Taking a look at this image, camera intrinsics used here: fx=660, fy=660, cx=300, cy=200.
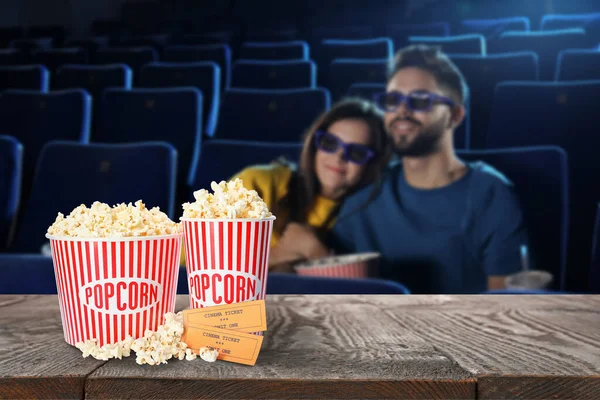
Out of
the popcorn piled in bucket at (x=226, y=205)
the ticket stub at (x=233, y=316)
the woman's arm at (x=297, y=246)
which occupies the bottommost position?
the woman's arm at (x=297, y=246)

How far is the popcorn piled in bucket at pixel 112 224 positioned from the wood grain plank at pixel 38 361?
0.05m

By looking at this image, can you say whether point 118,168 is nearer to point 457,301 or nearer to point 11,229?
point 11,229

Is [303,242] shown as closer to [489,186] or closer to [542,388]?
[489,186]

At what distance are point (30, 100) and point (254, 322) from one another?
4.34ft

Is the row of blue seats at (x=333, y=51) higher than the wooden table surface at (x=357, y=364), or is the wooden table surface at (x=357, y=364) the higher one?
the row of blue seats at (x=333, y=51)

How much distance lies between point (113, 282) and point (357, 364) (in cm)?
10

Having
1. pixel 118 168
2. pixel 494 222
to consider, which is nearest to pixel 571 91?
pixel 494 222

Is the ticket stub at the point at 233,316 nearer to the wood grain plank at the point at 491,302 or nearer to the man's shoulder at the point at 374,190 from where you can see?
the wood grain plank at the point at 491,302

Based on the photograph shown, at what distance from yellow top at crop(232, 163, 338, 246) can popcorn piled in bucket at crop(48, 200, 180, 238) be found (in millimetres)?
770

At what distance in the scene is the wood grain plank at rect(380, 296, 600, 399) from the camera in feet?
0.77

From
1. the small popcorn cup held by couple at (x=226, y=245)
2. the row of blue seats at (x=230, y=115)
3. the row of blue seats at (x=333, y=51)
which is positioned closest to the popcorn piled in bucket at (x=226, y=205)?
the small popcorn cup held by couple at (x=226, y=245)

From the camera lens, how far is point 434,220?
1.01 meters

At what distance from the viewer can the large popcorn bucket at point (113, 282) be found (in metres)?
0.26

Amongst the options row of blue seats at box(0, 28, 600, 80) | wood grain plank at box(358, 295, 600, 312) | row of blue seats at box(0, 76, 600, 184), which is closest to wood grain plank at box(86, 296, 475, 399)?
wood grain plank at box(358, 295, 600, 312)
